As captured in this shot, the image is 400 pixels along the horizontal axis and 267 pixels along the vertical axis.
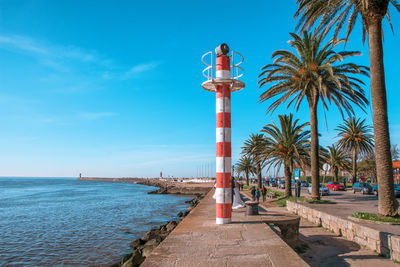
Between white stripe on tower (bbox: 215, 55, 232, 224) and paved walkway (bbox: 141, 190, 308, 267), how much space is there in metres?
0.72

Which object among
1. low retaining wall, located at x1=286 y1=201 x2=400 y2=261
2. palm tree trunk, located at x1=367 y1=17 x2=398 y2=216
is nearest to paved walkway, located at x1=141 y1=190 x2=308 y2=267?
low retaining wall, located at x1=286 y1=201 x2=400 y2=261

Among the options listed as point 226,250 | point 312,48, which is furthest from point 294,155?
point 226,250

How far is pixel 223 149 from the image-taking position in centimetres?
946

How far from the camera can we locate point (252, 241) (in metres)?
6.99

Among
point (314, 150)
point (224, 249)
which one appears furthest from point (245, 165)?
point (224, 249)

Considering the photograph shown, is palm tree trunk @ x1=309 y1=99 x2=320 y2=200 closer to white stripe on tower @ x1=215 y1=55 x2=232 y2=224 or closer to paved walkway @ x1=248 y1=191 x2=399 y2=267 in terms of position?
paved walkway @ x1=248 y1=191 x2=399 y2=267

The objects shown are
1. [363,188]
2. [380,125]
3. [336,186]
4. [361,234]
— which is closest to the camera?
[361,234]

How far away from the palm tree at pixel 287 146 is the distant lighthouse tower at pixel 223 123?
1718 cm

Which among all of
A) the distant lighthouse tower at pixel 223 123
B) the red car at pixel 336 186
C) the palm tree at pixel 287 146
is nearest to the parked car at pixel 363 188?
the red car at pixel 336 186

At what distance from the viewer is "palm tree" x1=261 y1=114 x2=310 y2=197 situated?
25797 millimetres

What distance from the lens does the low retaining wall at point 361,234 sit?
27.7 feet

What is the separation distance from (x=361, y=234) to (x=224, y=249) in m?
6.83

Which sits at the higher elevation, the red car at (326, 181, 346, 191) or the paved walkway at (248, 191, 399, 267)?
the red car at (326, 181, 346, 191)

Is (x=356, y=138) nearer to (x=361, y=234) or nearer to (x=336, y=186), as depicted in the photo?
(x=336, y=186)
